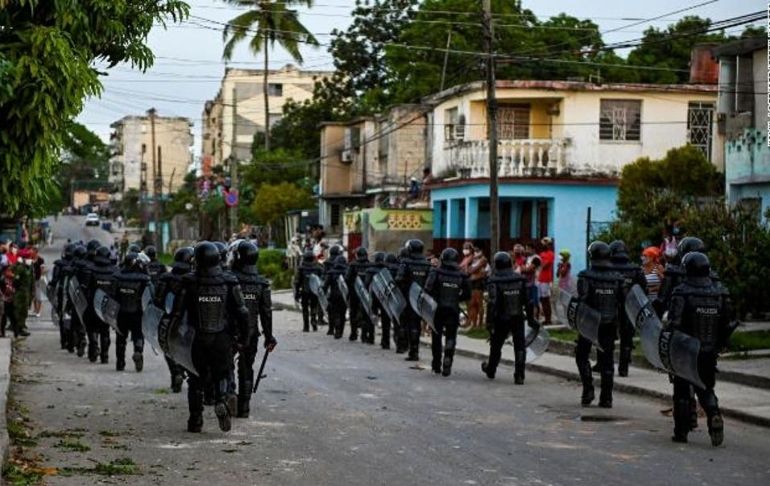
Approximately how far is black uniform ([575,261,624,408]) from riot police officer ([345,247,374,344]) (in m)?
11.4

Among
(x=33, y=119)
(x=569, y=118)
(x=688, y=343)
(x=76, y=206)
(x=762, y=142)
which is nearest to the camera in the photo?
(x=33, y=119)

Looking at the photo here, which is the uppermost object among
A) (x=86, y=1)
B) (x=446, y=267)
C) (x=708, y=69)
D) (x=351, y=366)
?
(x=708, y=69)

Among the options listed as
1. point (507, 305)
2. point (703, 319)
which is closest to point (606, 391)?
point (507, 305)

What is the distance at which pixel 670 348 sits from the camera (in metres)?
13.2

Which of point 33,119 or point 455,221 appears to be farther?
point 455,221

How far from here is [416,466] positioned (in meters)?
11.6

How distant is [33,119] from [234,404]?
3843mm

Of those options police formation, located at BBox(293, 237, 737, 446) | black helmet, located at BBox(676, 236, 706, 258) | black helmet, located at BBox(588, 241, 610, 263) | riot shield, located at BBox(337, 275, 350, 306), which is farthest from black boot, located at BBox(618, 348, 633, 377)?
riot shield, located at BBox(337, 275, 350, 306)

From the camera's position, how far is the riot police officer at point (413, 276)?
75.0 feet

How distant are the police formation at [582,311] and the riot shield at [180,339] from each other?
4358 mm

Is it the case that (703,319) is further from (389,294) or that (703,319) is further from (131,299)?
(389,294)

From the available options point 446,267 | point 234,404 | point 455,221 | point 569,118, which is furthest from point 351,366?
point 455,221

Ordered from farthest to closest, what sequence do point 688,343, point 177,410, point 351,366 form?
point 351,366
point 177,410
point 688,343

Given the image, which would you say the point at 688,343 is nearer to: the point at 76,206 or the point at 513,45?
the point at 513,45
